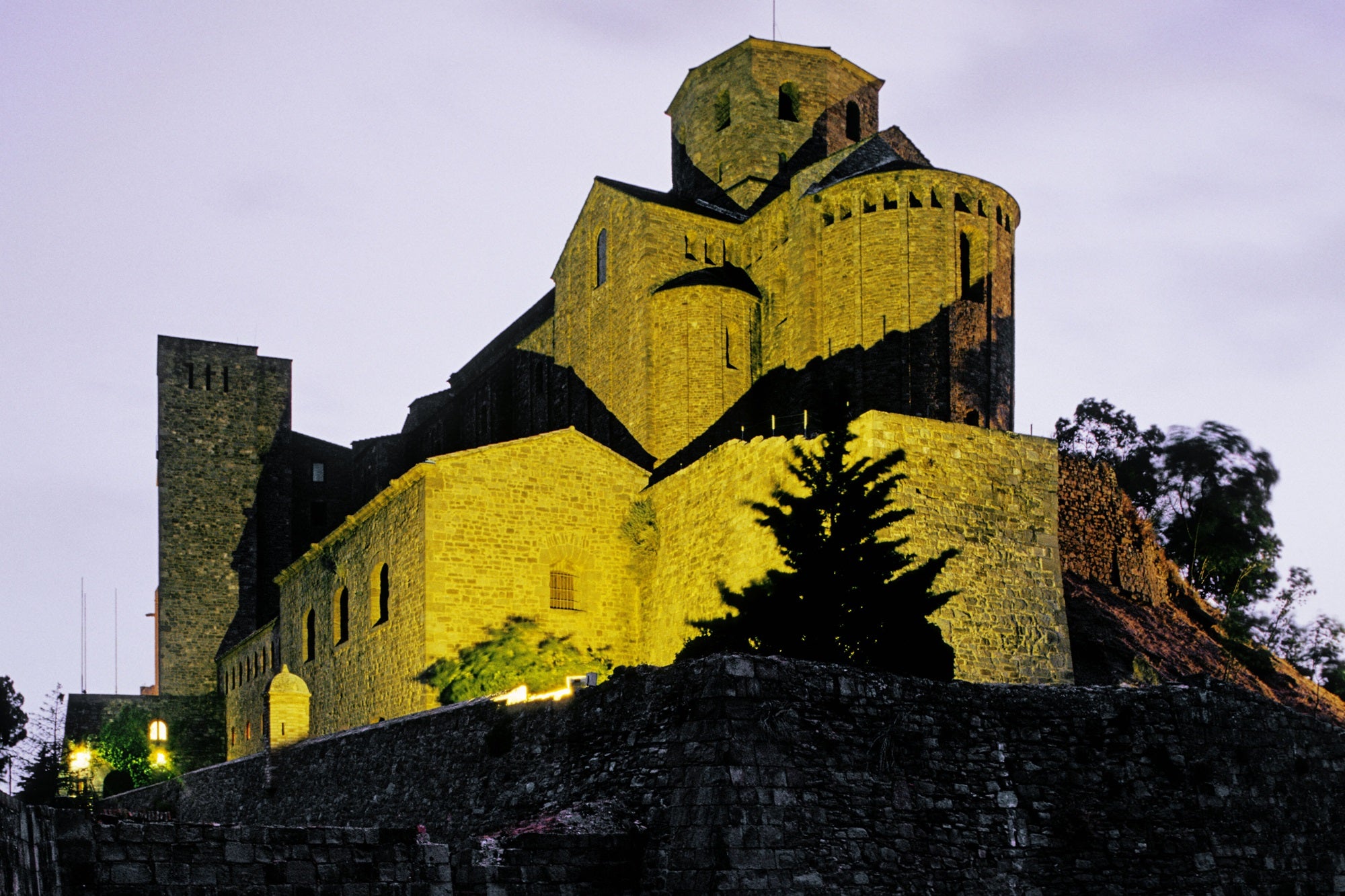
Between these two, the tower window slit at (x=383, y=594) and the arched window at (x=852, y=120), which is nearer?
the tower window slit at (x=383, y=594)

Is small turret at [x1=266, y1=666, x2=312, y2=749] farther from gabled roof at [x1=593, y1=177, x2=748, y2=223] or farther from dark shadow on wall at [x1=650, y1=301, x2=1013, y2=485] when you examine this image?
gabled roof at [x1=593, y1=177, x2=748, y2=223]

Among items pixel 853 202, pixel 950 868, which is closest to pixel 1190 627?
pixel 853 202

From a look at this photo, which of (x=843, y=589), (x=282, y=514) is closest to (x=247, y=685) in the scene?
(x=282, y=514)

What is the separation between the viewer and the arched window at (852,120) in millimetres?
Answer: 41594

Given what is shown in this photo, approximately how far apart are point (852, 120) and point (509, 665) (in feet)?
73.8

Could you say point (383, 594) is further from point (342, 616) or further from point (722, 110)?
point (722, 110)

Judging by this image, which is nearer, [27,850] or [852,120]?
[27,850]

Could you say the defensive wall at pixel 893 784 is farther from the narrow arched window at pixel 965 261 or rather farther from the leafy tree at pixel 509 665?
the narrow arched window at pixel 965 261

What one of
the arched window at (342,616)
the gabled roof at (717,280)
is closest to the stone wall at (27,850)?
the arched window at (342,616)

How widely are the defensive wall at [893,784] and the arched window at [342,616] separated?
620 inches

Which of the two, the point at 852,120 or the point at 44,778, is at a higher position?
the point at 852,120

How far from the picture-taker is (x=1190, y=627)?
113ft

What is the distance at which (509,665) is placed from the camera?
86.4ft

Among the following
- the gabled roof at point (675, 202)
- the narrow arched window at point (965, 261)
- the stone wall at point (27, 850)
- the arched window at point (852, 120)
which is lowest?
the stone wall at point (27, 850)
